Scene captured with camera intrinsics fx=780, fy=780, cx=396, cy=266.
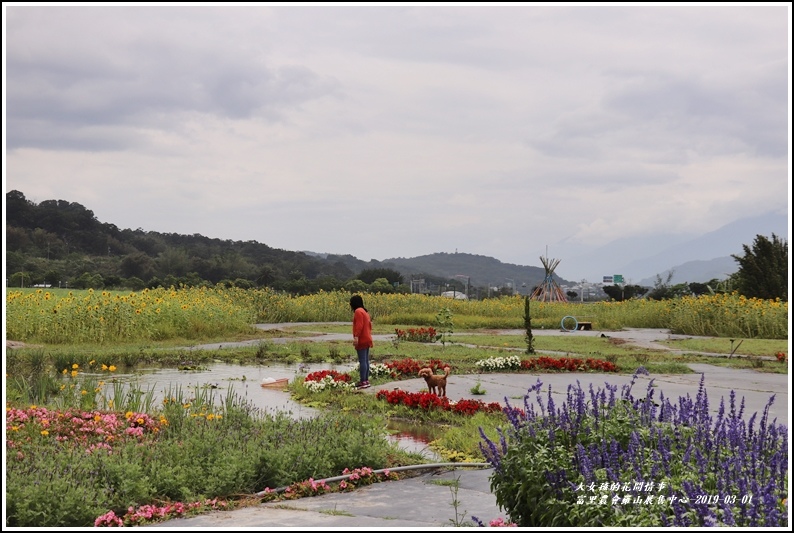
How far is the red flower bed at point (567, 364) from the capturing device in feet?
44.3

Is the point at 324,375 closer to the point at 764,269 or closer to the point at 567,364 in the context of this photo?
the point at 567,364

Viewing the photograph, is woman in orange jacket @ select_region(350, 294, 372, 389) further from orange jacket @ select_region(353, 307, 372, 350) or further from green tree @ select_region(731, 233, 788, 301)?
green tree @ select_region(731, 233, 788, 301)

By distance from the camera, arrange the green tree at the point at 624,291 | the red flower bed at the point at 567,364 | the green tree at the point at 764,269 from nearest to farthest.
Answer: the red flower bed at the point at 567,364
the green tree at the point at 764,269
the green tree at the point at 624,291

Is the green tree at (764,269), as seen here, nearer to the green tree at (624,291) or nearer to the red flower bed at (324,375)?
the green tree at (624,291)

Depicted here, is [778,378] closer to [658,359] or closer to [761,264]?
[658,359]

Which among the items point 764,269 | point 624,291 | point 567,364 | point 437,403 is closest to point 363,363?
point 437,403

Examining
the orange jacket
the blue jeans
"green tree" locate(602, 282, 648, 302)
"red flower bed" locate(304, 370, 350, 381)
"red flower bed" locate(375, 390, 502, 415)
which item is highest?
"green tree" locate(602, 282, 648, 302)

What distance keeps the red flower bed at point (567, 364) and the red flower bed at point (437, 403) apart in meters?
4.75

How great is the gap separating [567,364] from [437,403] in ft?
17.1

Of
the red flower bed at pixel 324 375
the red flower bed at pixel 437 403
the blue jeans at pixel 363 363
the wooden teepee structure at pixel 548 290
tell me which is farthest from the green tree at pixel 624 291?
the red flower bed at pixel 437 403

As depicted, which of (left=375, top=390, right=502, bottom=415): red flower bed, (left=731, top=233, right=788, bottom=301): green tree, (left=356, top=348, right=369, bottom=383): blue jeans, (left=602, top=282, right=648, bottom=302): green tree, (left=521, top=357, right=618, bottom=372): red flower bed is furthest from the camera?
(left=602, top=282, right=648, bottom=302): green tree

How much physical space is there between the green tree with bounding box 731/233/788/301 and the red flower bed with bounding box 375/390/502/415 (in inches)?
974

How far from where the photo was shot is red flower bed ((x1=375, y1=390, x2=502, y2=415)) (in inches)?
349

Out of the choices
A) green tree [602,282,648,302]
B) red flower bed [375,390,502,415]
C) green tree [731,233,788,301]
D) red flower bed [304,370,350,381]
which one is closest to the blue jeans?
red flower bed [304,370,350,381]
